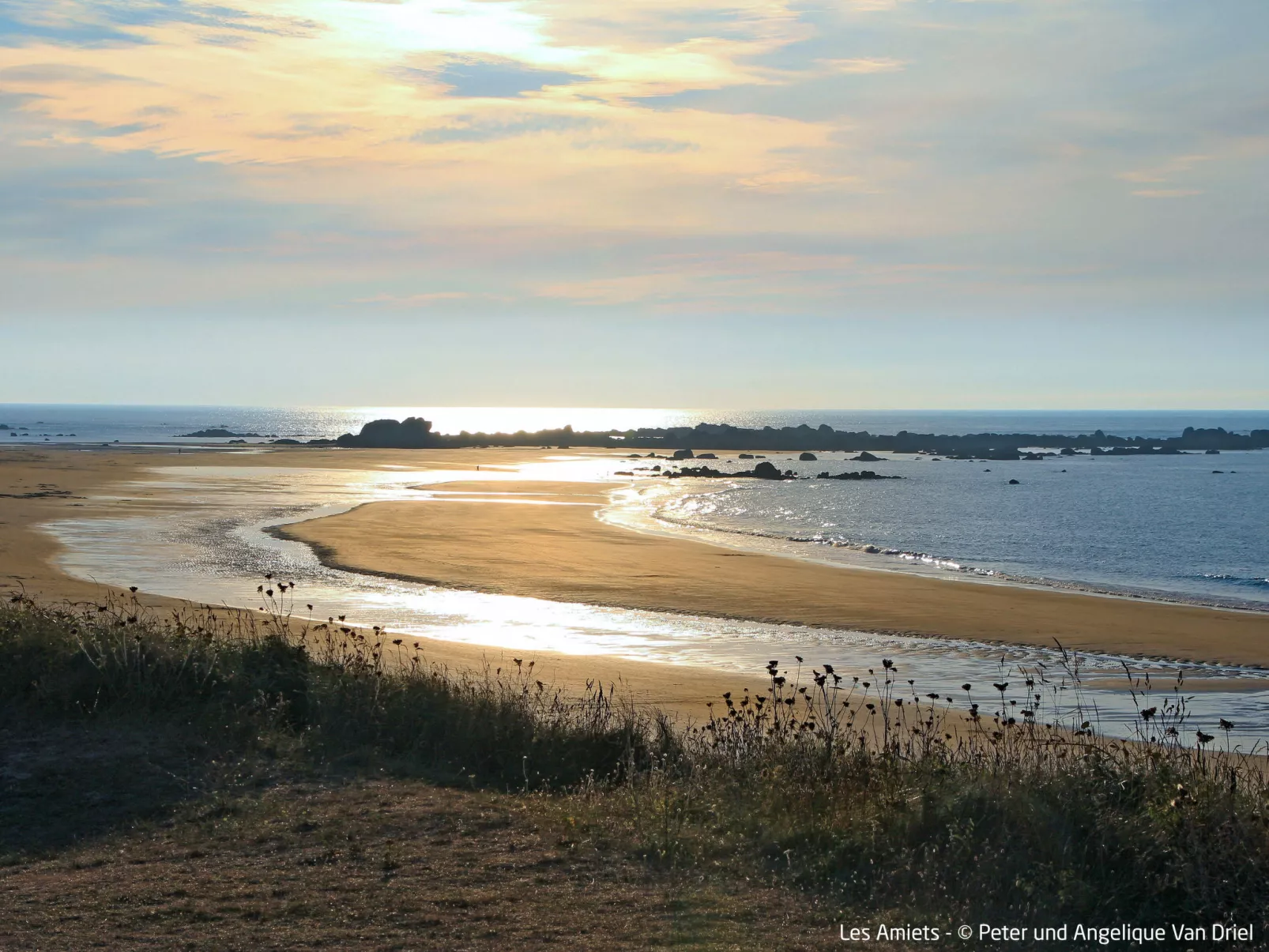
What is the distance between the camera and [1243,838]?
591 cm

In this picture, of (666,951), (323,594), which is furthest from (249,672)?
(323,594)

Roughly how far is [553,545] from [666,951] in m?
28.4

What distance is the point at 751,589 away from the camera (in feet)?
86.1

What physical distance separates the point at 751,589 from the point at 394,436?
10396 centimetres

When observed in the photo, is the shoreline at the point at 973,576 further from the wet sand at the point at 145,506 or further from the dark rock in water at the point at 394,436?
the dark rock in water at the point at 394,436

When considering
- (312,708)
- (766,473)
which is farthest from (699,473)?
(312,708)

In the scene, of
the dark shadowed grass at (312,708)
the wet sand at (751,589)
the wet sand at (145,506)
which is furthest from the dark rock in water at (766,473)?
the dark shadowed grass at (312,708)

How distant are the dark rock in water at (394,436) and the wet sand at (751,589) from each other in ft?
280

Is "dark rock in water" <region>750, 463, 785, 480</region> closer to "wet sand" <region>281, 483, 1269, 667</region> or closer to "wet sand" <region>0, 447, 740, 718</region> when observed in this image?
"wet sand" <region>0, 447, 740, 718</region>

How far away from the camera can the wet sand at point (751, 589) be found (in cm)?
2162

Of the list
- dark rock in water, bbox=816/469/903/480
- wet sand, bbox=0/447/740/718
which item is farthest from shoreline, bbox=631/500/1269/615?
dark rock in water, bbox=816/469/903/480

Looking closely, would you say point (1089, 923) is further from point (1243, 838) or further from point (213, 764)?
point (213, 764)

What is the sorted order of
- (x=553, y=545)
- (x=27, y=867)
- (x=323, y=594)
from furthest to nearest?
1. (x=553, y=545)
2. (x=323, y=594)
3. (x=27, y=867)

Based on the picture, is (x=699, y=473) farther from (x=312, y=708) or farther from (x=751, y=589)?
(x=312, y=708)
